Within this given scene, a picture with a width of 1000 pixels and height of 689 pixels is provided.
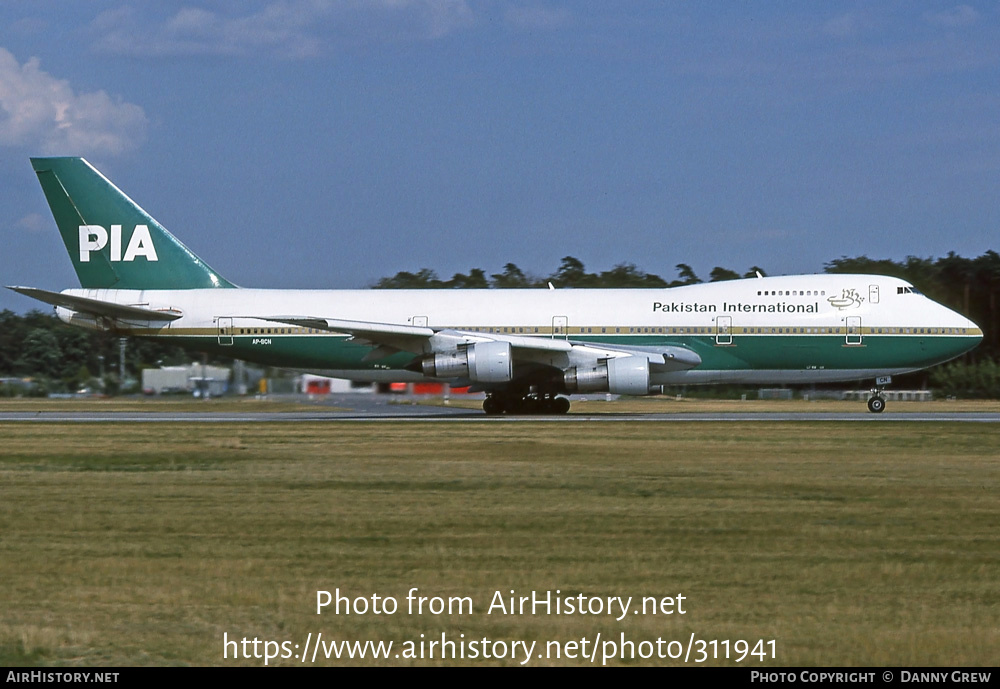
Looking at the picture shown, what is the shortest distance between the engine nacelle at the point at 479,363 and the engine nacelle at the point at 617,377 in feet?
6.31

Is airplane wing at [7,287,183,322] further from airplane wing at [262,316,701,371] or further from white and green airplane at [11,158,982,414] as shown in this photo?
airplane wing at [262,316,701,371]

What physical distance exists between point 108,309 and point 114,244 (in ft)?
8.31

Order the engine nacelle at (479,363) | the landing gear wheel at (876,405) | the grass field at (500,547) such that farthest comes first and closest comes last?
the landing gear wheel at (876,405), the engine nacelle at (479,363), the grass field at (500,547)

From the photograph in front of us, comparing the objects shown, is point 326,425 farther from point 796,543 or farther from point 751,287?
point 796,543

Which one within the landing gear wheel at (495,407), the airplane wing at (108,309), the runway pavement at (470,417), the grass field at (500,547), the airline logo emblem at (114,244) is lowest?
the grass field at (500,547)

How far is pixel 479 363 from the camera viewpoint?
2934cm

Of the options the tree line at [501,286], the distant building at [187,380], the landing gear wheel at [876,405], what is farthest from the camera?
the tree line at [501,286]

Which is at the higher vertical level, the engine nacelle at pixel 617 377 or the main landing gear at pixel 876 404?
the engine nacelle at pixel 617 377

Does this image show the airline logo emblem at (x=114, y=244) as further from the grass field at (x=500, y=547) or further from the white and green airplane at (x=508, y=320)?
the grass field at (x=500, y=547)

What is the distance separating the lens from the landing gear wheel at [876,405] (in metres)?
32.0

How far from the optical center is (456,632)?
6902 mm

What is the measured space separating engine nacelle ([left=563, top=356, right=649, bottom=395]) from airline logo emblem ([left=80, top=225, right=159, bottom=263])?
503 inches

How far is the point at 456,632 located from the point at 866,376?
89.4 ft

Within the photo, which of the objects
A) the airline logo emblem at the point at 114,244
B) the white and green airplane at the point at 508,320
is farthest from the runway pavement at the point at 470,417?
the airline logo emblem at the point at 114,244
